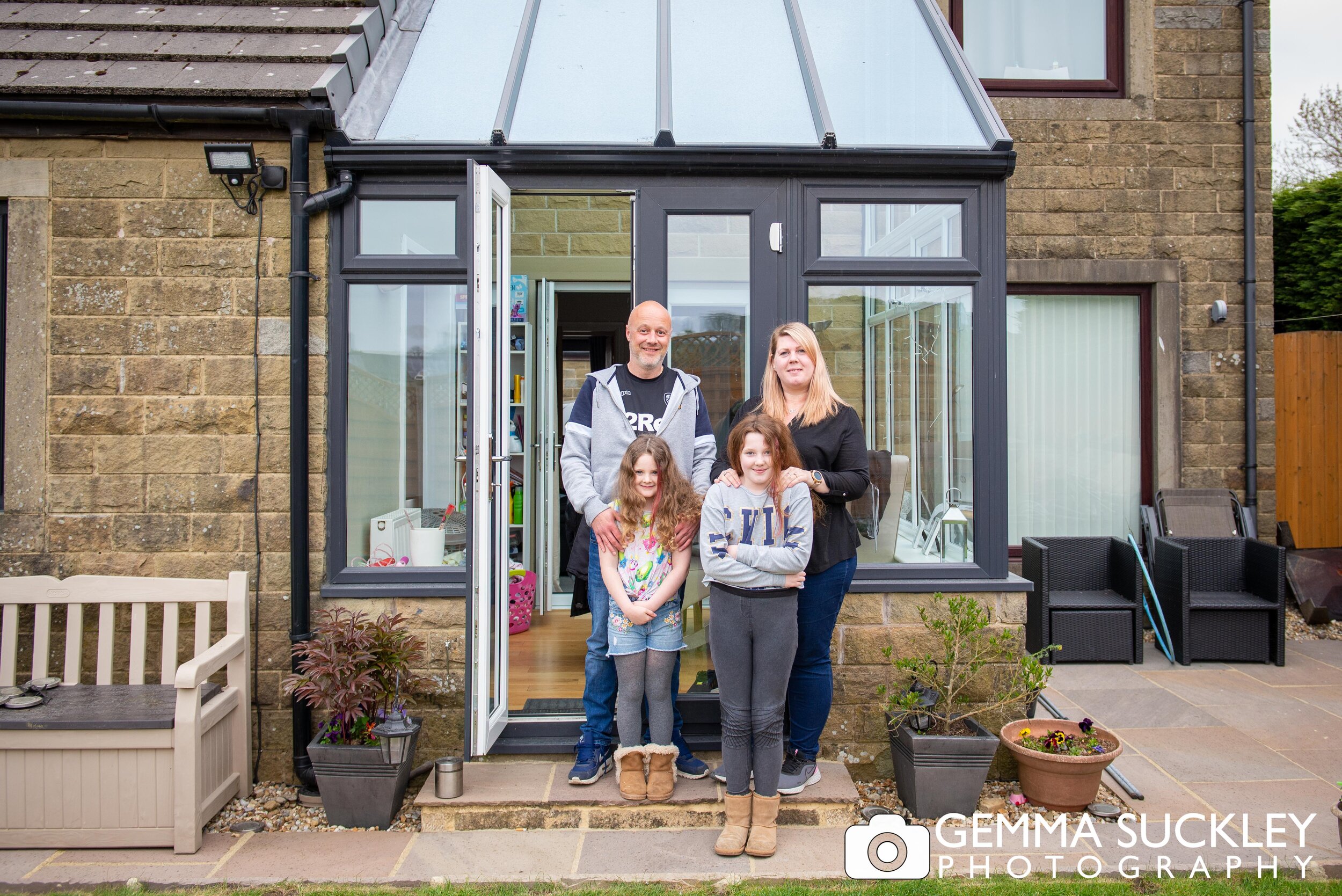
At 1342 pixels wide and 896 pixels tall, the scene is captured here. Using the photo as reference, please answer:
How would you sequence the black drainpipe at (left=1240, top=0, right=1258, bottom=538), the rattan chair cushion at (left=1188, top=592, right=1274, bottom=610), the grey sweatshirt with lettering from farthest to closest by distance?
the black drainpipe at (left=1240, top=0, right=1258, bottom=538), the rattan chair cushion at (left=1188, top=592, right=1274, bottom=610), the grey sweatshirt with lettering

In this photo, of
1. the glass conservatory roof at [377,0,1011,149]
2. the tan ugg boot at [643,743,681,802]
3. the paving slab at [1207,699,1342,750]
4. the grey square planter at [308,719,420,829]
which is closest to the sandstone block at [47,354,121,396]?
the glass conservatory roof at [377,0,1011,149]

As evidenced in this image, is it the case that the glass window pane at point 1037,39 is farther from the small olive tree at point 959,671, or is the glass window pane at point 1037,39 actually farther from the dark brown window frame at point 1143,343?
the small olive tree at point 959,671

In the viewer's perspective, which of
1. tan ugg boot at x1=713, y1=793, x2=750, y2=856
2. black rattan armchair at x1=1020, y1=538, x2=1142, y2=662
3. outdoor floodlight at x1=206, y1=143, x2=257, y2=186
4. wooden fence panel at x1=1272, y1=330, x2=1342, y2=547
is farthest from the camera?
wooden fence panel at x1=1272, y1=330, x2=1342, y2=547

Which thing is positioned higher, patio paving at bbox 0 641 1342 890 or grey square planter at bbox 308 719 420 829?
grey square planter at bbox 308 719 420 829

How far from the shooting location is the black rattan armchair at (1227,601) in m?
5.26

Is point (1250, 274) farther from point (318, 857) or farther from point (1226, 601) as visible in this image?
point (318, 857)

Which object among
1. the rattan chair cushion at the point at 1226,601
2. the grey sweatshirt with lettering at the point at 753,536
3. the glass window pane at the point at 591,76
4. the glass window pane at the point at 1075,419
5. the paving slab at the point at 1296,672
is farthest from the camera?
the glass window pane at the point at 1075,419

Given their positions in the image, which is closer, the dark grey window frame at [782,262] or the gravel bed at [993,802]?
the gravel bed at [993,802]

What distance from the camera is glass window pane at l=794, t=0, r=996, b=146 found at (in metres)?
3.72

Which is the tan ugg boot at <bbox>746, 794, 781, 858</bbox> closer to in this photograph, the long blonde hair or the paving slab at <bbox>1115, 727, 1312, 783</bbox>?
the long blonde hair

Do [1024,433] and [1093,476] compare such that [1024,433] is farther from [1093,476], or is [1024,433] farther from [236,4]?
[236,4]

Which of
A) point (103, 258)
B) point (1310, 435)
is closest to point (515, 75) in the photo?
point (103, 258)

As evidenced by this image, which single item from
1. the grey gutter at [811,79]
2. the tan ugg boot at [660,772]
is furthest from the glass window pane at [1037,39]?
the tan ugg boot at [660,772]

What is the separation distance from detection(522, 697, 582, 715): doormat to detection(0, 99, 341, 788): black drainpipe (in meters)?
0.90
